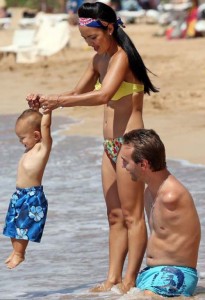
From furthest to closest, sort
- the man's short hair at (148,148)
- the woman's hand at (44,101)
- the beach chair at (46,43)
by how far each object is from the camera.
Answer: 1. the beach chair at (46,43)
2. the woman's hand at (44,101)
3. the man's short hair at (148,148)

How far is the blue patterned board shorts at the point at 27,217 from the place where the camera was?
221 inches

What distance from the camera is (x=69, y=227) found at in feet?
26.2

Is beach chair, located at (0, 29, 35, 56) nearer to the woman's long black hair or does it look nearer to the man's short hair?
the woman's long black hair

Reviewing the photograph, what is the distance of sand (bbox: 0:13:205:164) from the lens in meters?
13.2

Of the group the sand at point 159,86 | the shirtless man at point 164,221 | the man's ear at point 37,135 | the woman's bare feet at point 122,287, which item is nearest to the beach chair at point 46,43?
the sand at point 159,86

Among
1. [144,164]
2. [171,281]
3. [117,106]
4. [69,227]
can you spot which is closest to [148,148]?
[144,164]

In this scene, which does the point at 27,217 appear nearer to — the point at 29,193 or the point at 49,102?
the point at 29,193

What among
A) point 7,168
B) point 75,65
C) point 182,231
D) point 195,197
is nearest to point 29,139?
point 182,231

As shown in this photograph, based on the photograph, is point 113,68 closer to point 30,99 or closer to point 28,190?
point 30,99

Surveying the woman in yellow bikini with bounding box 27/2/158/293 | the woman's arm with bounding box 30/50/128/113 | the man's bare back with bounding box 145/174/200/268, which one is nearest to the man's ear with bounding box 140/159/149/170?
the man's bare back with bounding box 145/174/200/268

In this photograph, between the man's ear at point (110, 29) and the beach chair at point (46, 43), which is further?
the beach chair at point (46, 43)

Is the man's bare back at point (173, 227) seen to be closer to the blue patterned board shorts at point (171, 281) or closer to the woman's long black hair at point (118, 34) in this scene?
the blue patterned board shorts at point (171, 281)

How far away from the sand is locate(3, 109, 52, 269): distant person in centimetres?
545

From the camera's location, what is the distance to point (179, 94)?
17156mm
